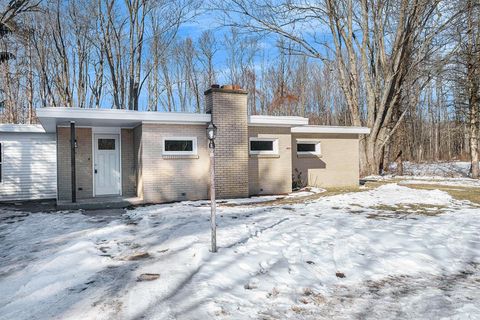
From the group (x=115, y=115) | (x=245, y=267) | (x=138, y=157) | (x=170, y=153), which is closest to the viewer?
(x=245, y=267)

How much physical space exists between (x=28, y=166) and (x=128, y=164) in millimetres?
4018

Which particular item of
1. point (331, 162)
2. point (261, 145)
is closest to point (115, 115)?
point (261, 145)

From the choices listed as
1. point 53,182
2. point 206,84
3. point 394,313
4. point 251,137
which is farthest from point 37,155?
point 206,84

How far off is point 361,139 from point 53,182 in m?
16.2

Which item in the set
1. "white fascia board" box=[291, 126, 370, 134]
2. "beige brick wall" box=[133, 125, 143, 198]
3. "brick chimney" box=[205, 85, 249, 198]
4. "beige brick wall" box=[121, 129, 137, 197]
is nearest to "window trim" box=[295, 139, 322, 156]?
"white fascia board" box=[291, 126, 370, 134]

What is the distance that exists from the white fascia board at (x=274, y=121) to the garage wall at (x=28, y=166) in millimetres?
7653

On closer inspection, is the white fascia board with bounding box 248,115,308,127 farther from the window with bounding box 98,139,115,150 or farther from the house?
the window with bounding box 98,139,115,150

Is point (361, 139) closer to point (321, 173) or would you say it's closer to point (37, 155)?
point (321, 173)

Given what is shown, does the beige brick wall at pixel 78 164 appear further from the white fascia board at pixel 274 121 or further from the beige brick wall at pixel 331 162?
the beige brick wall at pixel 331 162

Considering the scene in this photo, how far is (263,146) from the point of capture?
1294cm

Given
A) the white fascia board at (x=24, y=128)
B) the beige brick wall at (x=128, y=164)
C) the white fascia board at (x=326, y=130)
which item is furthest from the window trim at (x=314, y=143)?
the white fascia board at (x=24, y=128)

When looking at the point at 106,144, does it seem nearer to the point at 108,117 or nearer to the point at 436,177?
the point at 108,117

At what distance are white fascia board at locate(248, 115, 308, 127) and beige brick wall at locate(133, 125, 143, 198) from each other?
12.1ft

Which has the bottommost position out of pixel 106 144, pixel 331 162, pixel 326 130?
pixel 331 162
